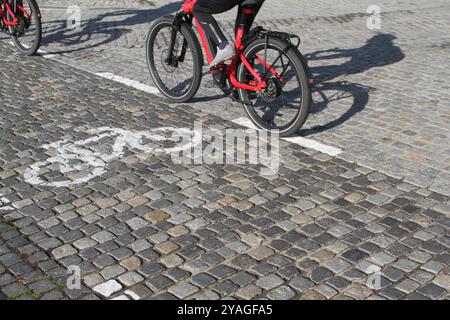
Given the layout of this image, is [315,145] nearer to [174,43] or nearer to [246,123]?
[246,123]

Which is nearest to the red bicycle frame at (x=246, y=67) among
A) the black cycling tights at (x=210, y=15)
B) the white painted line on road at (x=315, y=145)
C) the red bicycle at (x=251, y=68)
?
the red bicycle at (x=251, y=68)

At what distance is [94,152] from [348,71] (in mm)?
3856

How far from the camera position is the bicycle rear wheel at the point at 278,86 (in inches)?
222

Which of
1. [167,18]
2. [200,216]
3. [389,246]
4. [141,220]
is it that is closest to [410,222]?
[389,246]

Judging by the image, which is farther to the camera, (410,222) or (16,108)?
(16,108)

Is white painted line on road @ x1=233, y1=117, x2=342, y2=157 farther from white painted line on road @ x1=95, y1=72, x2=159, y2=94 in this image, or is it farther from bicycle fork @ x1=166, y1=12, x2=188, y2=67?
white painted line on road @ x1=95, y1=72, x2=159, y2=94

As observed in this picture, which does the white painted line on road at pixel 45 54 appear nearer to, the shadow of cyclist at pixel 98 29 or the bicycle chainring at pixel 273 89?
the shadow of cyclist at pixel 98 29

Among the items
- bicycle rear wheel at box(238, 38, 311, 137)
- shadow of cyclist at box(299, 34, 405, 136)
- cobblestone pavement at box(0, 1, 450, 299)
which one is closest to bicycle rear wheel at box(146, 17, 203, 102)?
cobblestone pavement at box(0, 1, 450, 299)

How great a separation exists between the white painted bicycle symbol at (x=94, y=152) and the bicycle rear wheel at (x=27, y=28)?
336 centimetres

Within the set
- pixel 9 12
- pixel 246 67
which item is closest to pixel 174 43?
pixel 246 67

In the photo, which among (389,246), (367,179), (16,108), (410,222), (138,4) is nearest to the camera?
(389,246)

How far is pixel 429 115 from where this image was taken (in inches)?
258
